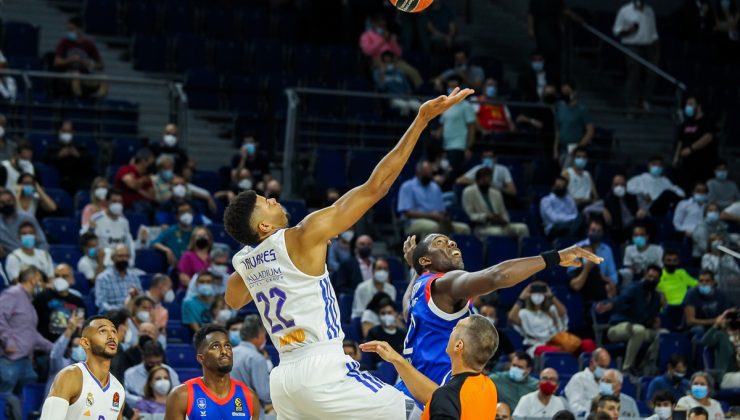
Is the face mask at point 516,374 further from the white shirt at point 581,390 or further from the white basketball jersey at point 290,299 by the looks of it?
the white basketball jersey at point 290,299

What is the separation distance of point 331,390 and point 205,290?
26.9ft

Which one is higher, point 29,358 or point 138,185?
point 138,185

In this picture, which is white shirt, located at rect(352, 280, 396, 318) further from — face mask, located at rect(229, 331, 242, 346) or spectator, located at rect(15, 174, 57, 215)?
spectator, located at rect(15, 174, 57, 215)

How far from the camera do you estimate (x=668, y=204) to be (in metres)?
20.1

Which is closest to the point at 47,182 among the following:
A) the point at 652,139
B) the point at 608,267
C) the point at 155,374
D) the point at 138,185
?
the point at 138,185

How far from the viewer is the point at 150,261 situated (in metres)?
16.7

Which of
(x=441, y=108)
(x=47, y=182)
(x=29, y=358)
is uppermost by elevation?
(x=441, y=108)

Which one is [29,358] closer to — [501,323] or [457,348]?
[501,323]

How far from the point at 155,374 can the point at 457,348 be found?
19.8ft

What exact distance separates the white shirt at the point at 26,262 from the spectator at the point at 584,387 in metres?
5.69

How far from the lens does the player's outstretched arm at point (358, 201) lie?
7520 mm

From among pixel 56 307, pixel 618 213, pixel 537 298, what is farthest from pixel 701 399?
pixel 56 307

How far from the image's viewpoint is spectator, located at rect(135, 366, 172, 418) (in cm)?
1296

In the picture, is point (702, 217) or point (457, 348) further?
point (702, 217)
